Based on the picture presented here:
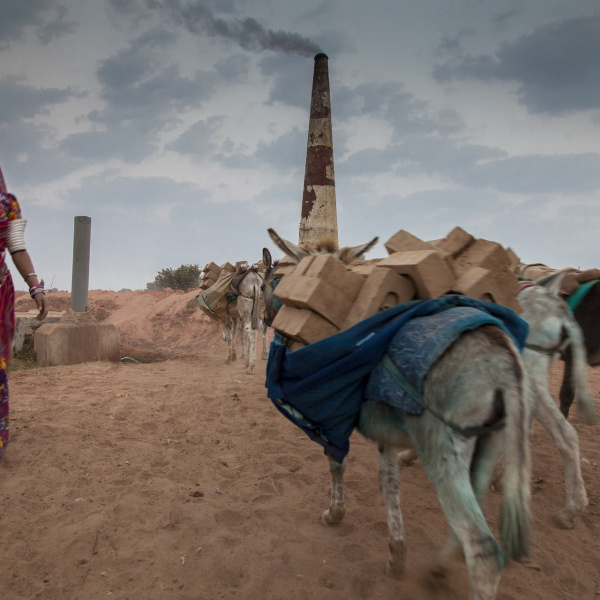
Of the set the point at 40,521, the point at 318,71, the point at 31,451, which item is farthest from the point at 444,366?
the point at 318,71

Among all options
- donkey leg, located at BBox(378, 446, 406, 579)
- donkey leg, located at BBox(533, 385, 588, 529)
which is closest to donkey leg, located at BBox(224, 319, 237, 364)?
donkey leg, located at BBox(533, 385, 588, 529)

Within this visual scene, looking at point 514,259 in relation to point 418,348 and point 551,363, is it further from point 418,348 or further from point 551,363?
point 418,348

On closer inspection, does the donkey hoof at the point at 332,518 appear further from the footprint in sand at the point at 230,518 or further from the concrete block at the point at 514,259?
the concrete block at the point at 514,259

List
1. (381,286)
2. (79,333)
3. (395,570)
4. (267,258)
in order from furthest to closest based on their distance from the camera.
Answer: (79,333) < (267,258) < (395,570) < (381,286)

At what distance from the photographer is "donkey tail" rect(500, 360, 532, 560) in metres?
1.65

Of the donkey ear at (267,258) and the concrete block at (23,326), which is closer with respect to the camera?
the donkey ear at (267,258)

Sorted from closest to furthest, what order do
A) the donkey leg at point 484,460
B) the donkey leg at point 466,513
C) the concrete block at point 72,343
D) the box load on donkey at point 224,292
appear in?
the donkey leg at point 466,513 → the donkey leg at point 484,460 → the box load on donkey at point 224,292 → the concrete block at point 72,343

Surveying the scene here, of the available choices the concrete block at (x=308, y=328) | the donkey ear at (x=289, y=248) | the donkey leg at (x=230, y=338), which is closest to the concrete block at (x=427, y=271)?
the concrete block at (x=308, y=328)

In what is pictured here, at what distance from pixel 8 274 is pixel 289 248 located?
7.74ft

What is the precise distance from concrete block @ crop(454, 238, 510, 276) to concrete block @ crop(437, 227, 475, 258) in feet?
0.22

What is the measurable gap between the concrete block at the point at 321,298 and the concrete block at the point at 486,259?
572 mm

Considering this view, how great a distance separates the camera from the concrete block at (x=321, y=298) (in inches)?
82.1

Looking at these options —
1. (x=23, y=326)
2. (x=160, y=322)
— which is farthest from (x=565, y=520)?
(x=160, y=322)

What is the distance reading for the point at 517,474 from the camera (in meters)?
1.70
